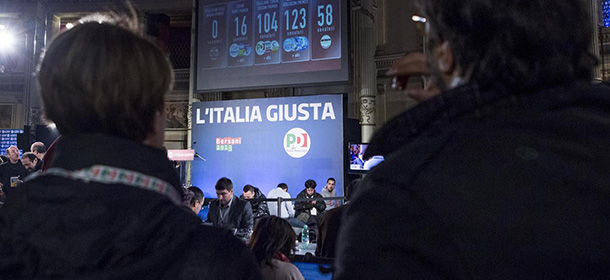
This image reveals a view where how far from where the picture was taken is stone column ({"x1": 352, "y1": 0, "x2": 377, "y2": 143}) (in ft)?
36.3

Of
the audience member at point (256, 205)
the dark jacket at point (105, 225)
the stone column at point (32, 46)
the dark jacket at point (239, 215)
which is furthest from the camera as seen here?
the stone column at point (32, 46)

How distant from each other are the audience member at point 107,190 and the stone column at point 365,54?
10235 mm

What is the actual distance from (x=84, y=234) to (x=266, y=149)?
31.5ft

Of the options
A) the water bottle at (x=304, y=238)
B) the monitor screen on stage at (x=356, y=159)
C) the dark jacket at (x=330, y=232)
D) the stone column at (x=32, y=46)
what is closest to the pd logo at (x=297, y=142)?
the monitor screen on stage at (x=356, y=159)

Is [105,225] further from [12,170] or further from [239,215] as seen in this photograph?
[12,170]

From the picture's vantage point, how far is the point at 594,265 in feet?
1.73

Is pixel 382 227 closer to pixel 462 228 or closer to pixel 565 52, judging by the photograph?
pixel 462 228

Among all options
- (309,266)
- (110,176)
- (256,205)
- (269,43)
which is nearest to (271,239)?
(309,266)

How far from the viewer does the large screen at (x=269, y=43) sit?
31.0 feet

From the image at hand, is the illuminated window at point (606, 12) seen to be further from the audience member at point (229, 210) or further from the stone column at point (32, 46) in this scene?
the stone column at point (32, 46)

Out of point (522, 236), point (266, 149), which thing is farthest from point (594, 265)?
point (266, 149)

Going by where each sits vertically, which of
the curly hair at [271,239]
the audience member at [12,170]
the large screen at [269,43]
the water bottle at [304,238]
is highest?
the large screen at [269,43]

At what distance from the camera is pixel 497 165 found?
1.86 ft

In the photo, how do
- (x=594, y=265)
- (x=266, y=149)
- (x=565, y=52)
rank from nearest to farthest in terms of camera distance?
1. (x=594, y=265)
2. (x=565, y=52)
3. (x=266, y=149)
